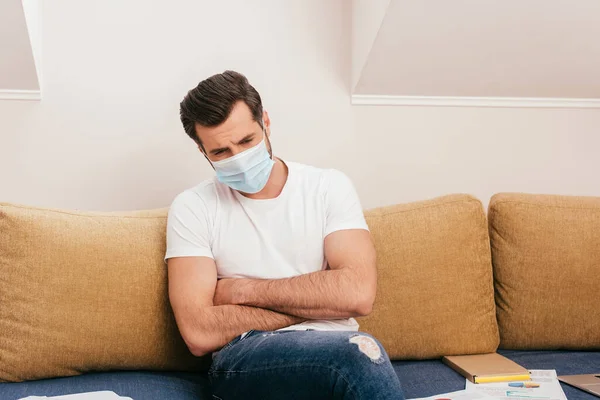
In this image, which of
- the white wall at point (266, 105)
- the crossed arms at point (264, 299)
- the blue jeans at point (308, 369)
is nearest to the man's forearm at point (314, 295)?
the crossed arms at point (264, 299)

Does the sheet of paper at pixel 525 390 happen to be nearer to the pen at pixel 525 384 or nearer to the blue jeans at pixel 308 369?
the pen at pixel 525 384

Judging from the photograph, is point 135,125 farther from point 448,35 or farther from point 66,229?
point 448,35

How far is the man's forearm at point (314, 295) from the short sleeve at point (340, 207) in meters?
0.15

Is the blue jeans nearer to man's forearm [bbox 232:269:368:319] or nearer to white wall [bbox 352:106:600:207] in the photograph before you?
man's forearm [bbox 232:269:368:319]

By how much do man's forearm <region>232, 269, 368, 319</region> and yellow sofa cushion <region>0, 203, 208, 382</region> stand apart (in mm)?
293

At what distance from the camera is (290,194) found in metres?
1.80

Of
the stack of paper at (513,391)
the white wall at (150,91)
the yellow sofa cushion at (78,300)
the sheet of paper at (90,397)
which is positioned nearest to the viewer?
the sheet of paper at (90,397)

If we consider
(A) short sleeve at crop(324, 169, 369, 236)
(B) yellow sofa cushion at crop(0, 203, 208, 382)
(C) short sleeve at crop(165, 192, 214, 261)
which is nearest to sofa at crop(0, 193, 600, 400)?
(B) yellow sofa cushion at crop(0, 203, 208, 382)

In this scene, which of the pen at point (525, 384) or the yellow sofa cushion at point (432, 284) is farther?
the yellow sofa cushion at point (432, 284)

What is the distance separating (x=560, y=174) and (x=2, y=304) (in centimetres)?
197

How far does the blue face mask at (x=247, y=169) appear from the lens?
66.5 inches

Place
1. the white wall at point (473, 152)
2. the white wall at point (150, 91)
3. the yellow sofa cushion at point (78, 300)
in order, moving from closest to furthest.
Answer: the yellow sofa cushion at point (78, 300), the white wall at point (150, 91), the white wall at point (473, 152)

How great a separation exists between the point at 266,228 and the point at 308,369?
0.47 meters

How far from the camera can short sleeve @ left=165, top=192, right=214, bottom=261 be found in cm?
173
